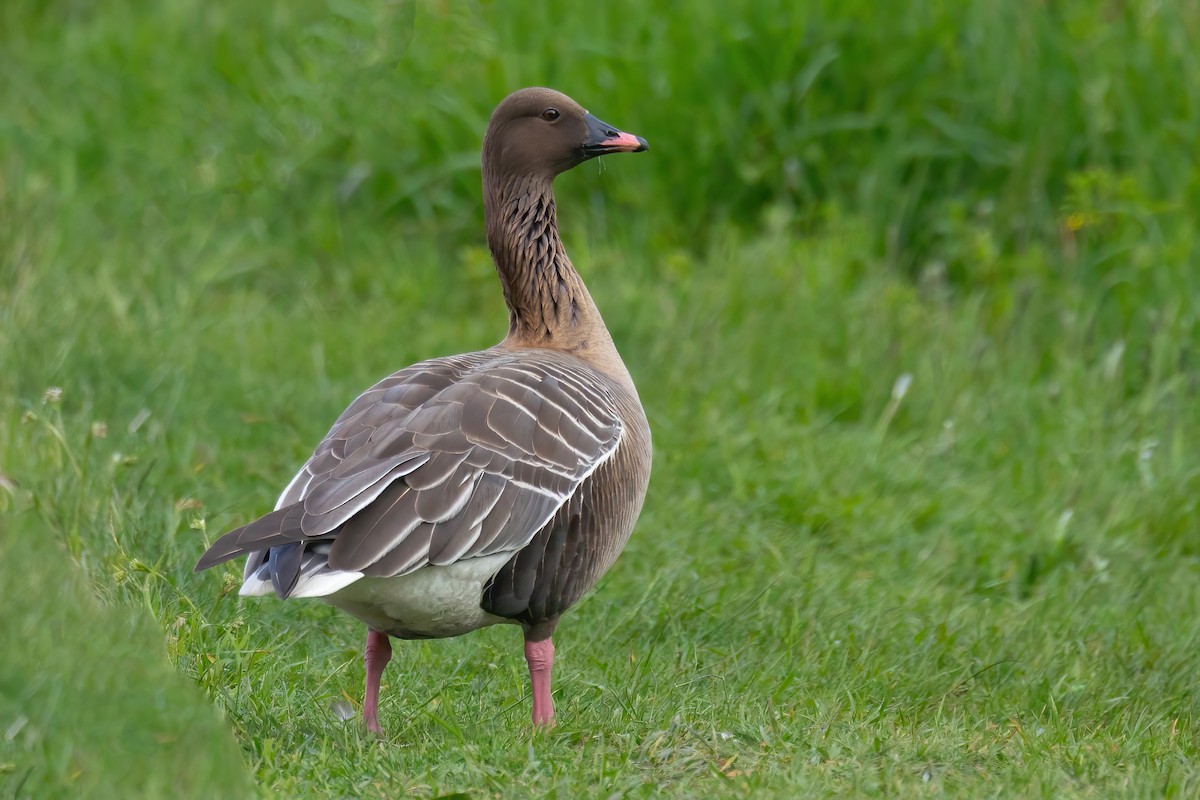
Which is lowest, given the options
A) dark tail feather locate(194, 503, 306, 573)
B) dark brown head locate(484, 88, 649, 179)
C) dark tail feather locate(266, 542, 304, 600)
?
dark tail feather locate(266, 542, 304, 600)

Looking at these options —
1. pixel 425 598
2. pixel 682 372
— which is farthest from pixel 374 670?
pixel 682 372

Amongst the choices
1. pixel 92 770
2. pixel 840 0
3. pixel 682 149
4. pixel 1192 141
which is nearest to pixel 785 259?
pixel 682 149

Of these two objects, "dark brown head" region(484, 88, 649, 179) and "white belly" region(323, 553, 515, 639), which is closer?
"white belly" region(323, 553, 515, 639)

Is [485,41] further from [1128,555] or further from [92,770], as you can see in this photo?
[92,770]

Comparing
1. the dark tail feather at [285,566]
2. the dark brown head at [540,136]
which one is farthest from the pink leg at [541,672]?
the dark brown head at [540,136]

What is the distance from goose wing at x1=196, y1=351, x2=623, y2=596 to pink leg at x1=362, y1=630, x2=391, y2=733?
18.3 inches

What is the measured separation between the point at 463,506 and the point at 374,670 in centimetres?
62

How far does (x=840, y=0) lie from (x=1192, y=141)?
211 cm

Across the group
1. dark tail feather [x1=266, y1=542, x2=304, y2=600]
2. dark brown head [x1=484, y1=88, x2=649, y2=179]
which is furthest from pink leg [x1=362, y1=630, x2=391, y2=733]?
dark brown head [x1=484, y1=88, x2=649, y2=179]

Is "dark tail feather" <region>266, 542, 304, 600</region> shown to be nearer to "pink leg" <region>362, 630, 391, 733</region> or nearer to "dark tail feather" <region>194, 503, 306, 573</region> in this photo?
"dark tail feather" <region>194, 503, 306, 573</region>

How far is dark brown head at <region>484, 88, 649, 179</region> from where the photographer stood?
527cm

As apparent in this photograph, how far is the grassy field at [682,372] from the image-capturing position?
4062 millimetres

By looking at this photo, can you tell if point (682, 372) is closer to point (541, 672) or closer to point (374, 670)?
point (541, 672)

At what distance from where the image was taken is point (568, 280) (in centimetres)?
527
